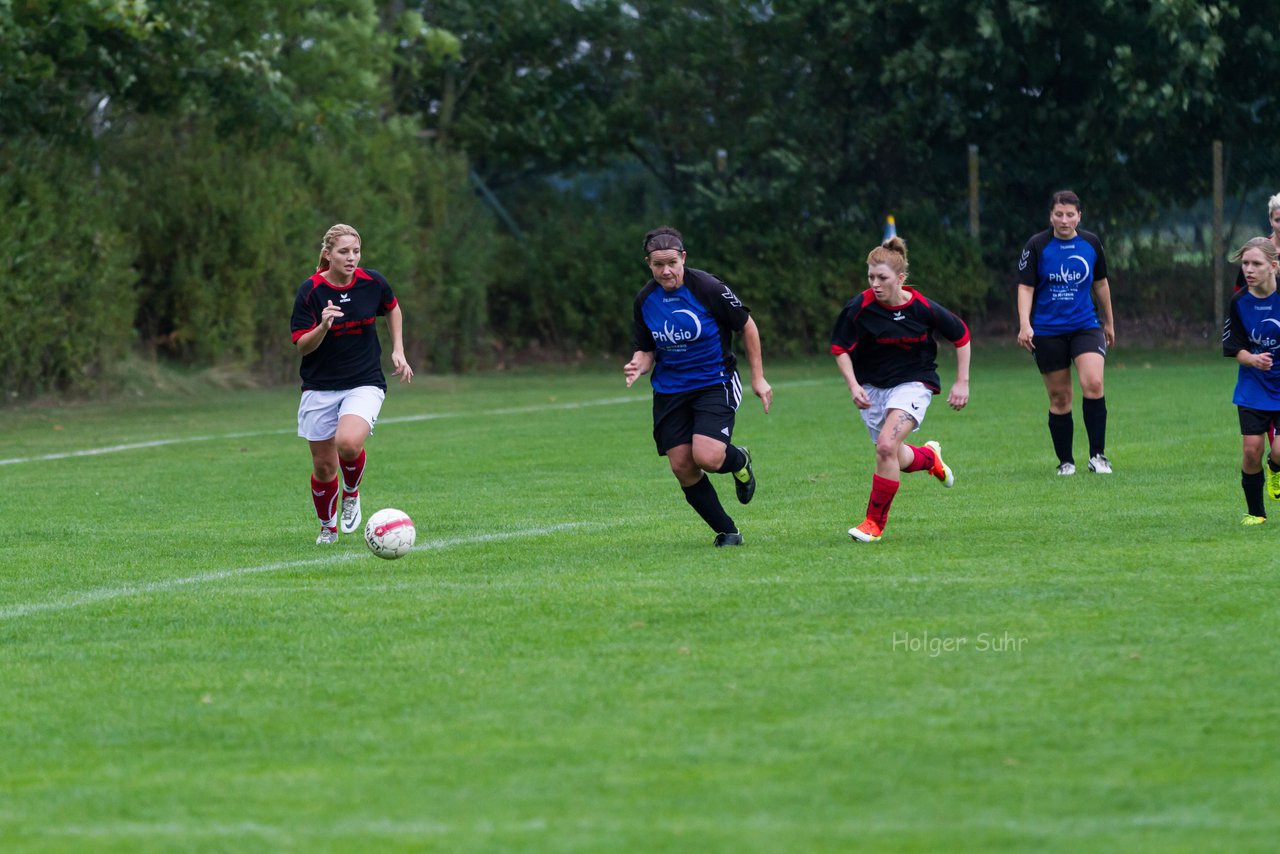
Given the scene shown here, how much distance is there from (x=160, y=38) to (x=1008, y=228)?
46.8ft

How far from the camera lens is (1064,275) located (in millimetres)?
13164

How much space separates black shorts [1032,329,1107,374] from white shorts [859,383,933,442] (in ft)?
11.8

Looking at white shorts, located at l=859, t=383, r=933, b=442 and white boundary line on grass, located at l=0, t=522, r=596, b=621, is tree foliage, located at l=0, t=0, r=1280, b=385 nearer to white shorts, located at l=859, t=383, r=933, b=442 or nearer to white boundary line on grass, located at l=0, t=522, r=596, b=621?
white boundary line on grass, located at l=0, t=522, r=596, b=621

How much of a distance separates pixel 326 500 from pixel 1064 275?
5.62 m

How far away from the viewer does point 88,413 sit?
22.0 meters

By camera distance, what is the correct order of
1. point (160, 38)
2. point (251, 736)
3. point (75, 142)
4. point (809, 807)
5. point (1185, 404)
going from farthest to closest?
point (75, 142)
point (160, 38)
point (1185, 404)
point (251, 736)
point (809, 807)

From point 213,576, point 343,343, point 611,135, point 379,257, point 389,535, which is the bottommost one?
point 213,576

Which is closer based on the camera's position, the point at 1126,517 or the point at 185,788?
the point at 185,788

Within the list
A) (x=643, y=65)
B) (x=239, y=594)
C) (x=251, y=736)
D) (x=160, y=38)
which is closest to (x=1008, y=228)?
(x=643, y=65)

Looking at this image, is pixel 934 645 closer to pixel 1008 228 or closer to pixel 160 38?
pixel 160 38

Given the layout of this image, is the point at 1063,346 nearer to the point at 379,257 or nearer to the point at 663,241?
the point at 663,241

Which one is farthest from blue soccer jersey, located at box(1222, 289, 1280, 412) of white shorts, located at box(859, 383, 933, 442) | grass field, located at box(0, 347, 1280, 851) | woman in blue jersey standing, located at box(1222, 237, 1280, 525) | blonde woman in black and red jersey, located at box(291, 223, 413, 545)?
blonde woman in black and red jersey, located at box(291, 223, 413, 545)

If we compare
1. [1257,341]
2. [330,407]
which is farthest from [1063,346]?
[330,407]

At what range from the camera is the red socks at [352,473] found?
34.5ft
